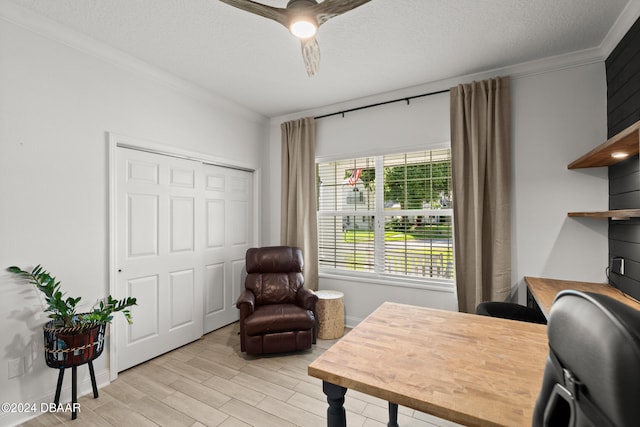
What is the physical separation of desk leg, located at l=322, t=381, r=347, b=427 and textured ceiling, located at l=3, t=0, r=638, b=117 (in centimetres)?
223

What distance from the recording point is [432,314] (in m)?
1.65

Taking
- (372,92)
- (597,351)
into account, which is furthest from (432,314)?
(372,92)

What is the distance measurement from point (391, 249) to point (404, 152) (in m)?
1.15

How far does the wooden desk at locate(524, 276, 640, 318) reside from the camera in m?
1.99

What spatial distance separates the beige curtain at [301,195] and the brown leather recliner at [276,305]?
0.98ft

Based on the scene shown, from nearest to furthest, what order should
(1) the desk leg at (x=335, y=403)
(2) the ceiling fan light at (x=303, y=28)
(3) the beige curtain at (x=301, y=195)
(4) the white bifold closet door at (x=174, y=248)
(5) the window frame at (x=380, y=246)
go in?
(1) the desk leg at (x=335, y=403) → (2) the ceiling fan light at (x=303, y=28) → (4) the white bifold closet door at (x=174, y=248) → (5) the window frame at (x=380, y=246) → (3) the beige curtain at (x=301, y=195)

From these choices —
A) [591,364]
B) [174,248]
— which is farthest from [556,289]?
[174,248]

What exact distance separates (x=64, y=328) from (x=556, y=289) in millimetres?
3606

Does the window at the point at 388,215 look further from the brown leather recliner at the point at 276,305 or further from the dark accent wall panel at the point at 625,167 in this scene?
the dark accent wall panel at the point at 625,167

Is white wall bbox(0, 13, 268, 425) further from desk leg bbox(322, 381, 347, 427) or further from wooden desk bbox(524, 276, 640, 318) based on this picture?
wooden desk bbox(524, 276, 640, 318)

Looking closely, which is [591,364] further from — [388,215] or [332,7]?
[388,215]

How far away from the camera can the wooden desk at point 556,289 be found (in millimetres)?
1989

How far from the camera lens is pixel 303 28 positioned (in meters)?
1.48

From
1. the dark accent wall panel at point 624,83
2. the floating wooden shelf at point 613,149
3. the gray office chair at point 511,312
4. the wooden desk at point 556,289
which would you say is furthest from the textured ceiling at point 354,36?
the gray office chair at point 511,312
